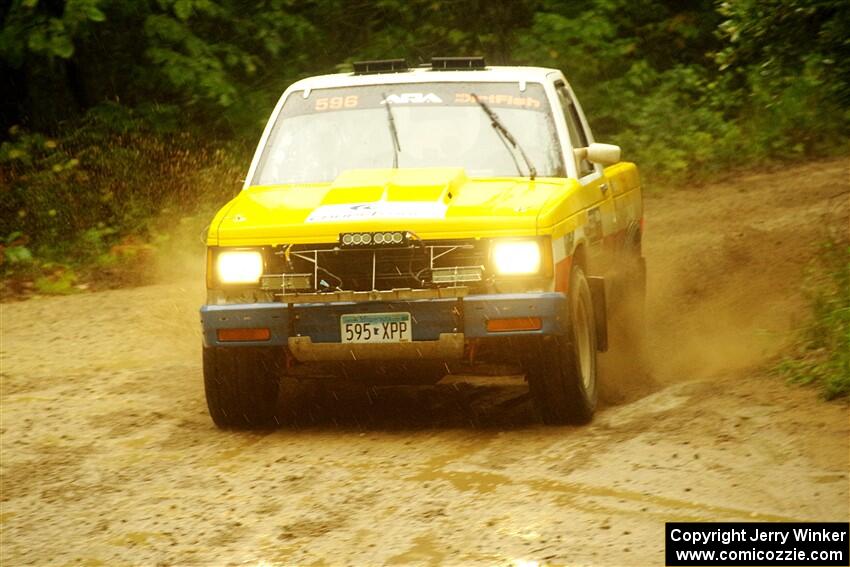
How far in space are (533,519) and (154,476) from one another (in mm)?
2126

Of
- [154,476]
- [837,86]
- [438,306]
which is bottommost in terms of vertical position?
[154,476]

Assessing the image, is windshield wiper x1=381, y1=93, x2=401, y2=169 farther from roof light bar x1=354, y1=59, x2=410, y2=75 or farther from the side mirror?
the side mirror

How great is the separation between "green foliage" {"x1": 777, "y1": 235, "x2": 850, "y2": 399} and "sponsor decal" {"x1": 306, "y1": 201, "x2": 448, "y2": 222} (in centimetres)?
214

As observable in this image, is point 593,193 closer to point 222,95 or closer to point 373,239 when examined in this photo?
point 373,239

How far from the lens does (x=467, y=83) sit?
857cm

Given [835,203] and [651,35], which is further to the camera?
[651,35]

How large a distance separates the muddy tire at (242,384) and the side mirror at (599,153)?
2184mm

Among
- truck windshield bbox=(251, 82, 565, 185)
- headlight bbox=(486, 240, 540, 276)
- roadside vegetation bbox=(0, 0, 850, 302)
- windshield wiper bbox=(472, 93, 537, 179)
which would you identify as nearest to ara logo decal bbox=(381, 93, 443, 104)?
truck windshield bbox=(251, 82, 565, 185)

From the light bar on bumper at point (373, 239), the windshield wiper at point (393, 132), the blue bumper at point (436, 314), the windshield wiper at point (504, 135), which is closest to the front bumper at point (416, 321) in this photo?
the blue bumper at point (436, 314)

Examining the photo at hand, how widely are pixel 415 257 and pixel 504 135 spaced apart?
1.30 meters

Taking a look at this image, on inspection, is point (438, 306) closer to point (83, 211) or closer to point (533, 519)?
point (533, 519)

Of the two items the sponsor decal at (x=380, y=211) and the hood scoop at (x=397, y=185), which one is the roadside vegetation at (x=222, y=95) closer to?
the hood scoop at (x=397, y=185)

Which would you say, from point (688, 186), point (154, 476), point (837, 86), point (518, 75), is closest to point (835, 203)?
point (688, 186)

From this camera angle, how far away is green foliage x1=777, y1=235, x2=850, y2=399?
7.38m
